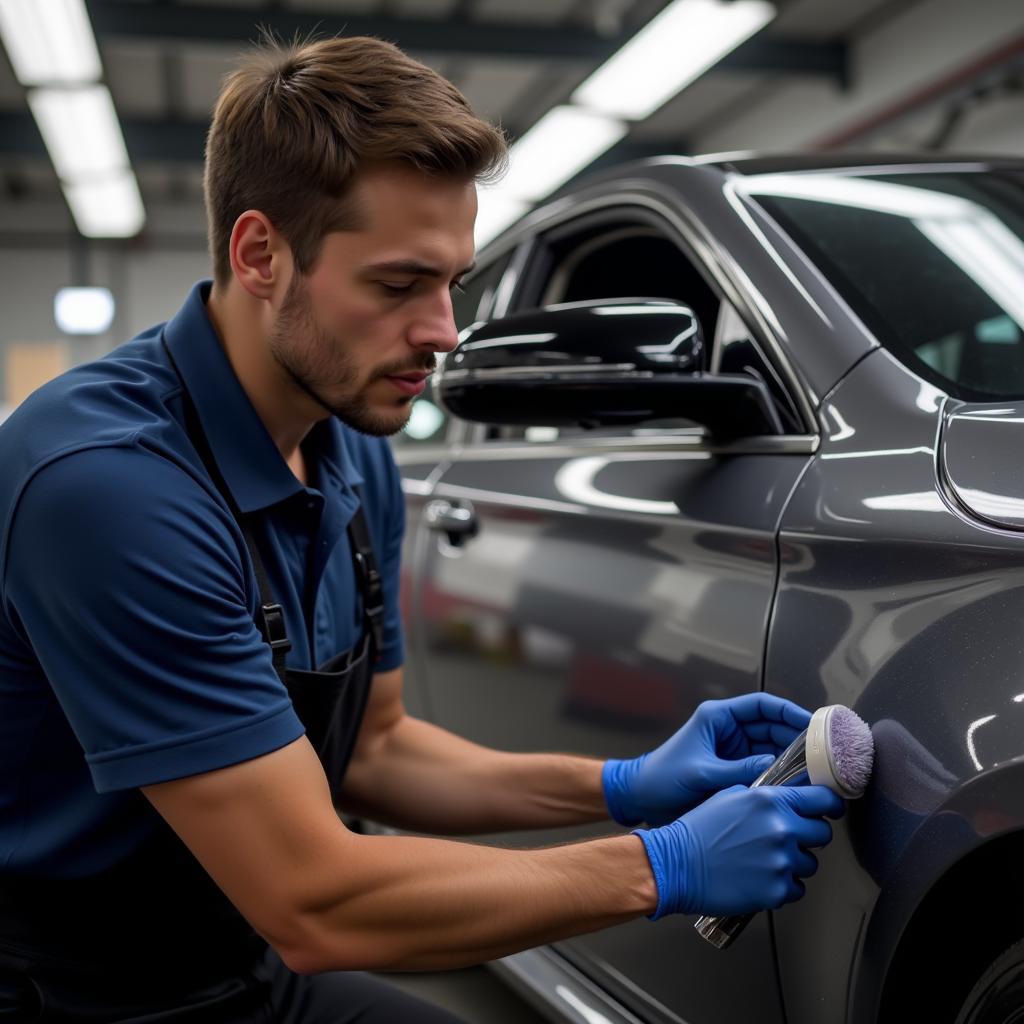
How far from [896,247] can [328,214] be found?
0.72 meters

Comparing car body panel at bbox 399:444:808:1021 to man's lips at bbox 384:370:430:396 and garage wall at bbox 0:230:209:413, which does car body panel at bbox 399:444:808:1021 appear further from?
garage wall at bbox 0:230:209:413

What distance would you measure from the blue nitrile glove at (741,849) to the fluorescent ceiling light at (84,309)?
12007 mm

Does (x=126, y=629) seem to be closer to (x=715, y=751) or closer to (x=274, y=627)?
(x=274, y=627)

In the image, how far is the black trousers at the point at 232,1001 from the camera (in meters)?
1.15

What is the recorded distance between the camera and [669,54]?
5711 mm

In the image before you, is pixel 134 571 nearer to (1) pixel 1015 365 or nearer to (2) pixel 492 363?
(2) pixel 492 363

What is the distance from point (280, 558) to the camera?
1.28 m

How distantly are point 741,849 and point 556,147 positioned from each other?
6724mm

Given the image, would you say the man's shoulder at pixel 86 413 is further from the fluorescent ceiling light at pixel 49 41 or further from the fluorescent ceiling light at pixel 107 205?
the fluorescent ceiling light at pixel 107 205

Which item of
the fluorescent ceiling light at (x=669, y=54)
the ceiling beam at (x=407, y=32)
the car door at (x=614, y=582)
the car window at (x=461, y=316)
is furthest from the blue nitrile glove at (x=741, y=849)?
the ceiling beam at (x=407, y=32)

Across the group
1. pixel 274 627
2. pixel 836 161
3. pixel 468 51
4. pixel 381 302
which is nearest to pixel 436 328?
pixel 381 302

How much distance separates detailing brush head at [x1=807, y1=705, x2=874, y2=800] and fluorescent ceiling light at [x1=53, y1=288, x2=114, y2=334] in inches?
477

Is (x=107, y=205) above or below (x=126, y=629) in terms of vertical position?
above

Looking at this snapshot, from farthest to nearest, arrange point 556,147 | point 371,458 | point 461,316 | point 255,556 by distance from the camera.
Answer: point 556,147 → point 461,316 → point 371,458 → point 255,556
